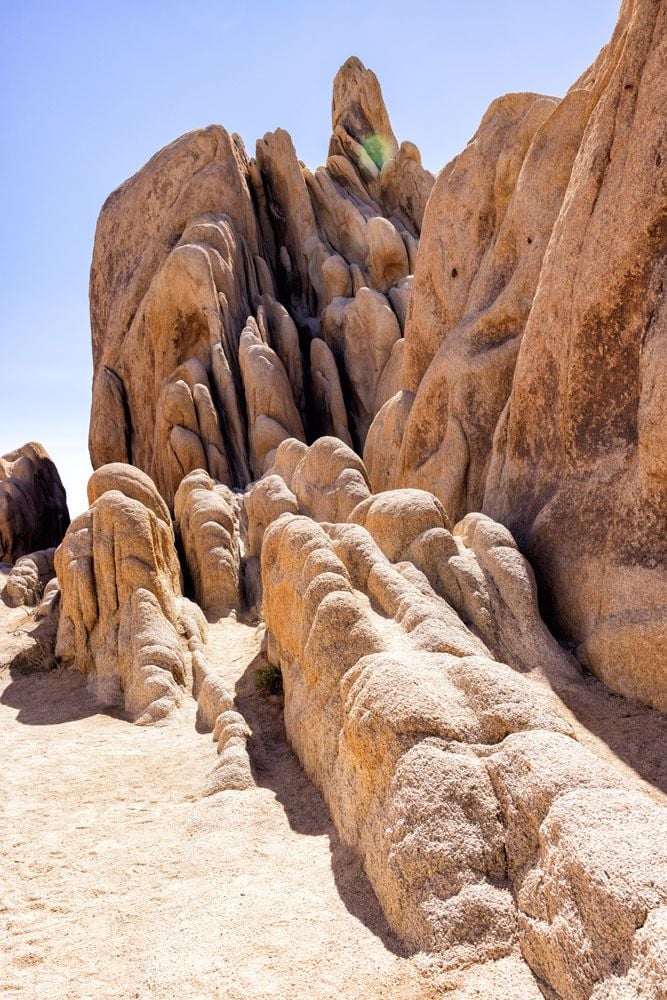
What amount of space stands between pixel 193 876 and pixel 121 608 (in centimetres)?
628

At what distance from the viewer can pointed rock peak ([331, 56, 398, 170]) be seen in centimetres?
3600

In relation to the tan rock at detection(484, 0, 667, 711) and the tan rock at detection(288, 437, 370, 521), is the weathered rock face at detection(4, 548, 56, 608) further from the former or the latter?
the tan rock at detection(484, 0, 667, 711)

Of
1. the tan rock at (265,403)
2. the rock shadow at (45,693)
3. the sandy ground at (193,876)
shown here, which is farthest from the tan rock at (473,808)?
the tan rock at (265,403)

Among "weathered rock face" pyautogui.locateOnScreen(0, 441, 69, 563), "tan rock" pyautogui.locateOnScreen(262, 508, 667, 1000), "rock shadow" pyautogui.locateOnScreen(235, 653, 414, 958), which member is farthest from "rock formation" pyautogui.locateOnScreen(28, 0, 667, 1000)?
"weathered rock face" pyautogui.locateOnScreen(0, 441, 69, 563)

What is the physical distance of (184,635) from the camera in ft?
36.6

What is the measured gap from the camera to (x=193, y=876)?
16.6 ft

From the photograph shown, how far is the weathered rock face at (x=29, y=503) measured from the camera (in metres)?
24.0

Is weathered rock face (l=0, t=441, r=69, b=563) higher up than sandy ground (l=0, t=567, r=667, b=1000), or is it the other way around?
weathered rock face (l=0, t=441, r=69, b=563)

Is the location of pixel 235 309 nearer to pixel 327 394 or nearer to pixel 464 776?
pixel 327 394

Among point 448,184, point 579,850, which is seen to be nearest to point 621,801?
point 579,850

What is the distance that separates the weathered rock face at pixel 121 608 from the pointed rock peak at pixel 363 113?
99.0 feet

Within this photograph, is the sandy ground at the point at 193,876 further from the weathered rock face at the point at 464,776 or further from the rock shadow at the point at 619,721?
the weathered rock face at the point at 464,776

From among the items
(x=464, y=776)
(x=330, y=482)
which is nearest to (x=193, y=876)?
(x=464, y=776)

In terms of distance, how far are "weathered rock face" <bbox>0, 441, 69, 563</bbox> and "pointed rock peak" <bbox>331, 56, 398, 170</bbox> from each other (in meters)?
21.7
